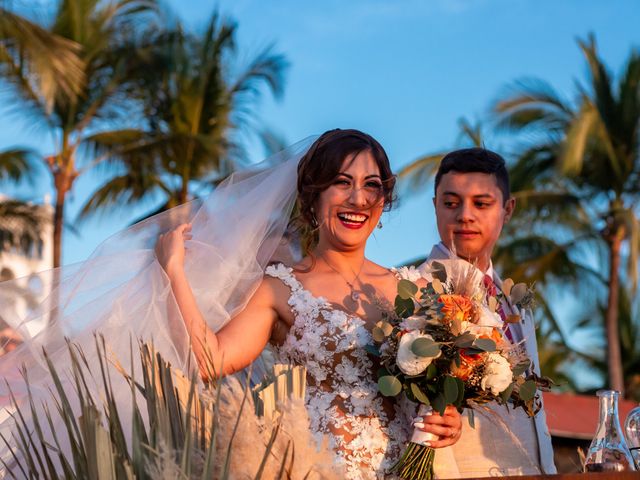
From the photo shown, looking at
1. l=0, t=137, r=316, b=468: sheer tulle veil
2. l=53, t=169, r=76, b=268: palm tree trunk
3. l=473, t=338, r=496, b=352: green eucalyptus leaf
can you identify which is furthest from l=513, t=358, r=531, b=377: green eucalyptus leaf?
l=53, t=169, r=76, b=268: palm tree trunk

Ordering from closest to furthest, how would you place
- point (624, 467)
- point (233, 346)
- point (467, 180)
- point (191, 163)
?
point (624, 467) → point (233, 346) → point (467, 180) → point (191, 163)

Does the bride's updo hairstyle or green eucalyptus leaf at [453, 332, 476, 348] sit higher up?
the bride's updo hairstyle

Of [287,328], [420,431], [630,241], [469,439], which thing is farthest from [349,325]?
[630,241]

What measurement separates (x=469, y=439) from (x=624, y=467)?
84 centimetres

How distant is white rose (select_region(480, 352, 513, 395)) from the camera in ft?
9.89

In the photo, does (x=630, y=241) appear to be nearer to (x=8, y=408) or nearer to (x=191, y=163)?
(x=191, y=163)

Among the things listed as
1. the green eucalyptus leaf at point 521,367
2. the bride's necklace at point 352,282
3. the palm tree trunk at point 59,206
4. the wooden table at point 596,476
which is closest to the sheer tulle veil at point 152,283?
the bride's necklace at point 352,282

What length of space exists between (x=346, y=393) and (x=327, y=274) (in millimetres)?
470

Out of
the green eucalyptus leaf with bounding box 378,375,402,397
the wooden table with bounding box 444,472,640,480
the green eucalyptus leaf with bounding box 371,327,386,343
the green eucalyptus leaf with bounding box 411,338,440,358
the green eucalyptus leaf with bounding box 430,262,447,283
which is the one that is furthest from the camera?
the green eucalyptus leaf with bounding box 430,262,447,283

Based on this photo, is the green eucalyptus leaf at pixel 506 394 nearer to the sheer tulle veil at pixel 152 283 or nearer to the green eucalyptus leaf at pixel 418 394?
the green eucalyptus leaf at pixel 418 394

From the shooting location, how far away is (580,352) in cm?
2788

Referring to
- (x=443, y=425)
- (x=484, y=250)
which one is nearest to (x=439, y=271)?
(x=443, y=425)

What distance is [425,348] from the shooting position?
299 cm

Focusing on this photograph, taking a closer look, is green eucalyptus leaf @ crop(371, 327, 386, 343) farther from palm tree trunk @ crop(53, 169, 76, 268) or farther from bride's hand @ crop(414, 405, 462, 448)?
palm tree trunk @ crop(53, 169, 76, 268)
